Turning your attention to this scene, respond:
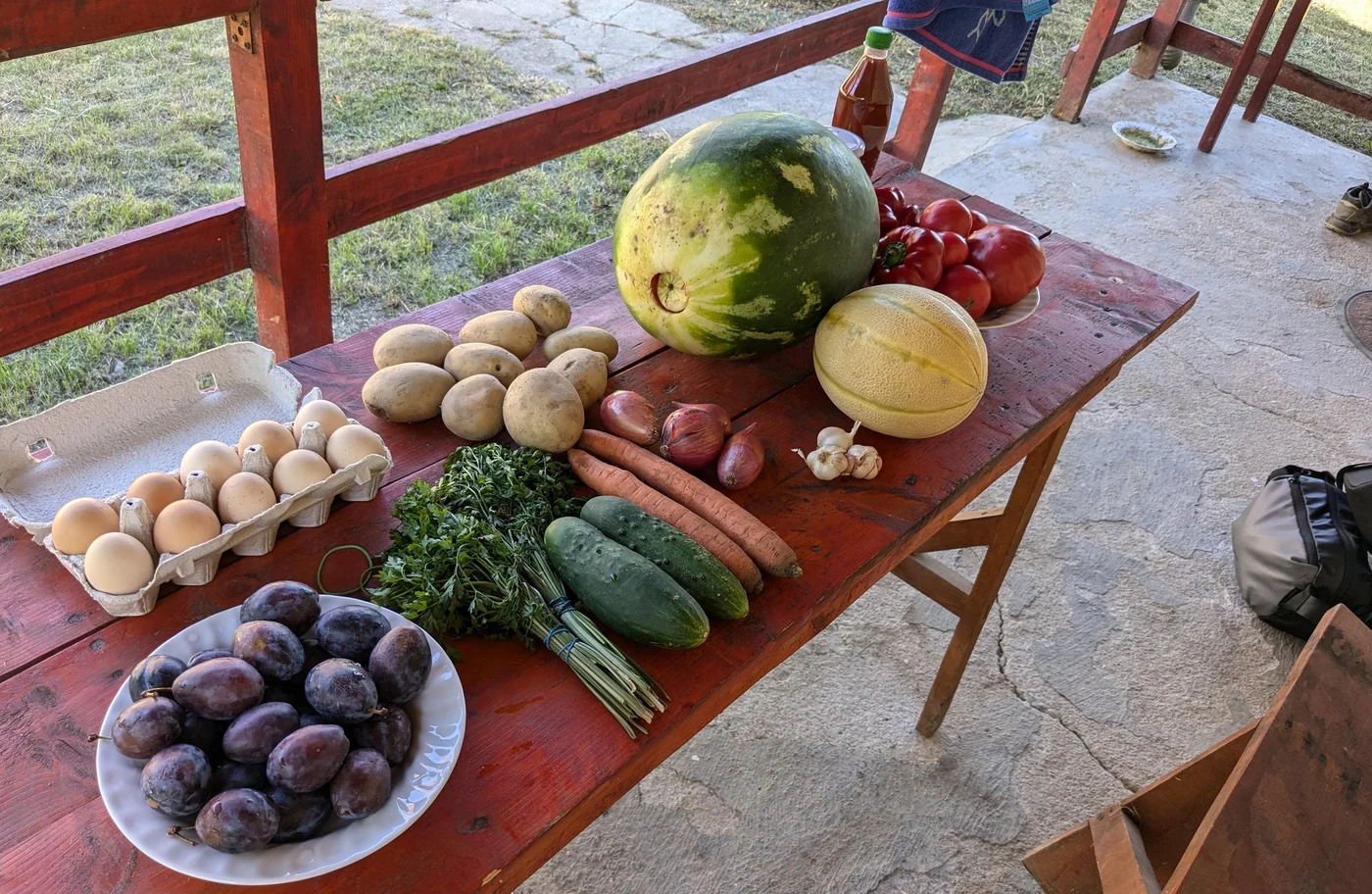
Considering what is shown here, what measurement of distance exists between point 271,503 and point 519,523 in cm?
30

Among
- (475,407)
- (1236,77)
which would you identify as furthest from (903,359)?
(1236,77)

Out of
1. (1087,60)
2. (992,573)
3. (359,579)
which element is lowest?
(992,573)

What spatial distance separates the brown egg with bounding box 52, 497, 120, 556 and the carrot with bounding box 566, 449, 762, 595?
572mm

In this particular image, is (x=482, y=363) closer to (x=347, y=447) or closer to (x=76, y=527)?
(x=347, y=447)

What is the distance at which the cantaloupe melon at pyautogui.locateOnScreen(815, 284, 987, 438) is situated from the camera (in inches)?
52.4

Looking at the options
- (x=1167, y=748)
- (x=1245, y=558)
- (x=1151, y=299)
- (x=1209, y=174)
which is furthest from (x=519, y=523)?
(x=1209, y=174)

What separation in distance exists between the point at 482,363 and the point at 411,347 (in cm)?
12

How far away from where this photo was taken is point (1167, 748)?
231 centimetres

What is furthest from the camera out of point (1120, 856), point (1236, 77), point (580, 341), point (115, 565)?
point (1236, 77)

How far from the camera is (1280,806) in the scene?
4.43 ft

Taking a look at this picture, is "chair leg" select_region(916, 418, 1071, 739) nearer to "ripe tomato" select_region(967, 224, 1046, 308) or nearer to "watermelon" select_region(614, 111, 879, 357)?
"ripe tomato" select_region(967, 224, 1046, 308)

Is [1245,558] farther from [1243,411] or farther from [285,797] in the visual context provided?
[285,797]

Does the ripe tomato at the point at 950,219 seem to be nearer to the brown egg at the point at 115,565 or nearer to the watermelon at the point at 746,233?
the watermelon at the point at 746,233

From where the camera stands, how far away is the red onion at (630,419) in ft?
4.46
